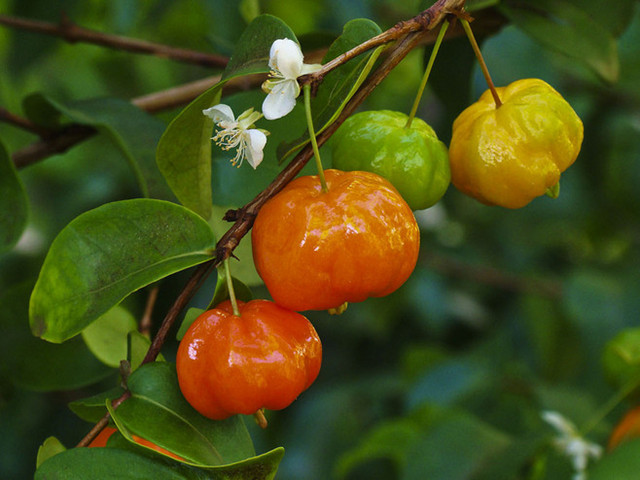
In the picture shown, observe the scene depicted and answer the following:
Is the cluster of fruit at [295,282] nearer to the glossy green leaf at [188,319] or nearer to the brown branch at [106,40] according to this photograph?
the glossy green leaf at [188,319]

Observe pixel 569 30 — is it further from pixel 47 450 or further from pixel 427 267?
pixel 427 267

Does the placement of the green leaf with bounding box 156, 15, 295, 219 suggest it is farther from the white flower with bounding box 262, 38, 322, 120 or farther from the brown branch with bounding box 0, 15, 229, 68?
the brown branch with bounding box 0, 15, 229, 68

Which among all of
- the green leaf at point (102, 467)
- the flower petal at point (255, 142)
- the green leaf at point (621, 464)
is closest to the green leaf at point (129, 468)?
the green leaf at point (102, 467)

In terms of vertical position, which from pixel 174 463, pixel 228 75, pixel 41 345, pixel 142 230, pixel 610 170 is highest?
pixel 228 75

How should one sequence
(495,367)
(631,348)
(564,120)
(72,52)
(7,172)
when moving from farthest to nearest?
1. (72,52)
2. (495,367)
3. (631,348)
4. (7,172)
5. (564,120)

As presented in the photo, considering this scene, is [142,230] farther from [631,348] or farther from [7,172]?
[631,348]

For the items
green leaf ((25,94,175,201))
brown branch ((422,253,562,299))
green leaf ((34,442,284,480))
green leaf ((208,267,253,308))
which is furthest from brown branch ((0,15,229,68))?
brown branch ((422,253,562,299))

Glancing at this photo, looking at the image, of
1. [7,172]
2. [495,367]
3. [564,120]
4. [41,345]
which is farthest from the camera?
[495,367]

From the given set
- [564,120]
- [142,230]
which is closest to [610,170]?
[564,120]
